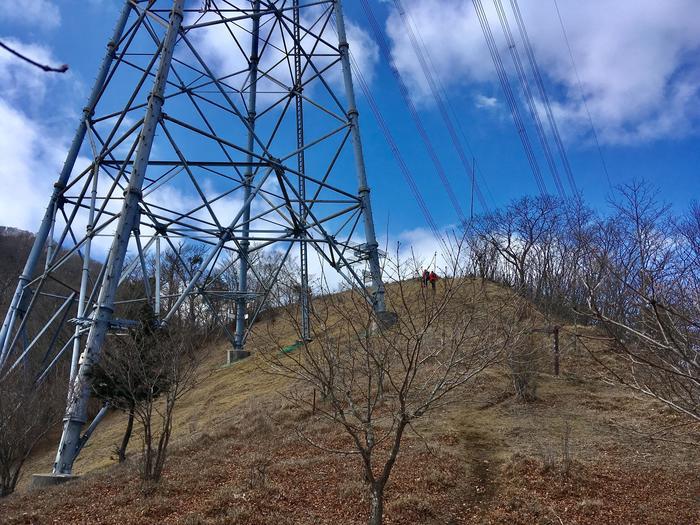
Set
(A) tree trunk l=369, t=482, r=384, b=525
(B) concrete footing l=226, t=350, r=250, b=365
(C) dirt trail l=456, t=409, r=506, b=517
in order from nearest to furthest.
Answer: (A) tree trunk l=369, t=482, r=384, b=525, (C) dirt trail l=456, t=409, r=506, b=517, (B) concrete footing l=226, t=350, r=250, b=365

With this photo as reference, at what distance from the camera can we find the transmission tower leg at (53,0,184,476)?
964 centimetres

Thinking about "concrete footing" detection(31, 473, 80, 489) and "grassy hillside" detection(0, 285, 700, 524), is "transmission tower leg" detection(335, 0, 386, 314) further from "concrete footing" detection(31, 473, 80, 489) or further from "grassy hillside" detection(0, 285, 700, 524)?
"concrete footing" detection(31, 473, 80, 489)

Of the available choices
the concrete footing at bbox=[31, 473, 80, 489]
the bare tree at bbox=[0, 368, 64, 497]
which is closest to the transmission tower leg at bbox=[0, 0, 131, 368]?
the bare tree at bbox=[0, 368, 64, 497]

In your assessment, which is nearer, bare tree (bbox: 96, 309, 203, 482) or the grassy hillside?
the grassy hillside

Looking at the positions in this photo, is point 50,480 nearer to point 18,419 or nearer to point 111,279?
point 18,419

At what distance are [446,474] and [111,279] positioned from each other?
6895 millimetres

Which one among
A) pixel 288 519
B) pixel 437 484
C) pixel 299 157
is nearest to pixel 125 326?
pixel 288 519

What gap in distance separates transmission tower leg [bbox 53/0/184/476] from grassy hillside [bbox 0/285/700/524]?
0.80 m

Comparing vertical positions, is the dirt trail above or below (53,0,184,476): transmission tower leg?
below

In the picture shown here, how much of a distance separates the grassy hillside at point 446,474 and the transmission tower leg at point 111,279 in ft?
2.62

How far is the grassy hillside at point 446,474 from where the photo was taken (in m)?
7.02

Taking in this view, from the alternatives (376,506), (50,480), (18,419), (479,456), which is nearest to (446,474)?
(479,456)

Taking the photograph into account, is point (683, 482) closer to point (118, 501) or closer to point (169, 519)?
point (169, 519)

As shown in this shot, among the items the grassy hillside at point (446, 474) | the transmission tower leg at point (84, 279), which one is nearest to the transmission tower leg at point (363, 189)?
the grassy hillside at point (446, 474)
